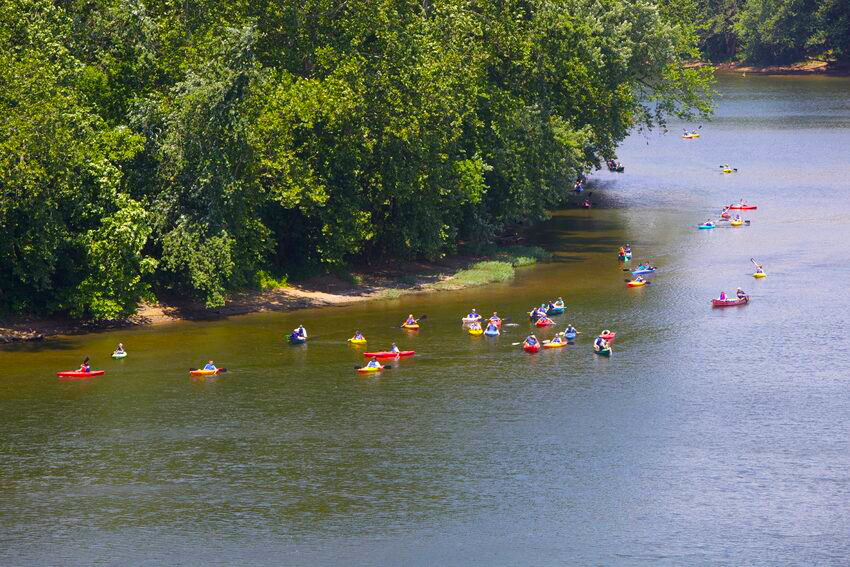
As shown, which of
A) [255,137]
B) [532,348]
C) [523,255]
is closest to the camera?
[532,348]

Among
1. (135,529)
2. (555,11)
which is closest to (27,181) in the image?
(135,529)

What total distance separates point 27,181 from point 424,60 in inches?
1108

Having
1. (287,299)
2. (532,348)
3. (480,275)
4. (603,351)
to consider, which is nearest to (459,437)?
(532,348)

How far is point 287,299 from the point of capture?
7962 centimetres

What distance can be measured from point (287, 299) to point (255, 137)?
1074 cm

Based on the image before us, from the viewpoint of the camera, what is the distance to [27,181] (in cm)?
6581

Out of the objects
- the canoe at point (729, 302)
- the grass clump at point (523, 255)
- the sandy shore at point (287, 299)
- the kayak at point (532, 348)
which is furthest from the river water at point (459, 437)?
the grass clump at point (523, 255)

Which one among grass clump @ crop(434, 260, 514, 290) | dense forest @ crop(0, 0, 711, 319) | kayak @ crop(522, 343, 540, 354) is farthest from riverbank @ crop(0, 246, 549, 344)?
kayak @ crop(522, 343, 540, 354)

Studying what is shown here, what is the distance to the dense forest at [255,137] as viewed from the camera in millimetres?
69375

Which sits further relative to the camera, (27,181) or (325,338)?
(325,338)

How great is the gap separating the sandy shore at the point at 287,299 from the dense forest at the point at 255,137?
0.94 meters

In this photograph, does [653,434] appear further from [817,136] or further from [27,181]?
[817,136]

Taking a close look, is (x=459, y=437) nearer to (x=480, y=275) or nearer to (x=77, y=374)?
(x=77, y=374)

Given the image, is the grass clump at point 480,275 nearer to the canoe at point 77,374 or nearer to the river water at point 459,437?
the river water at point 459,437
